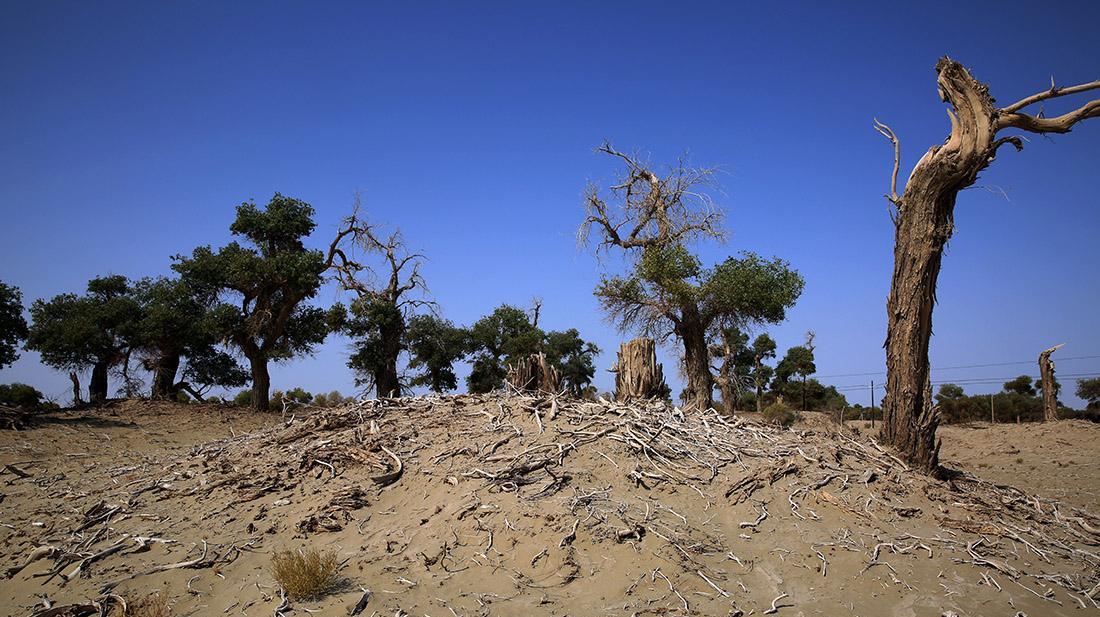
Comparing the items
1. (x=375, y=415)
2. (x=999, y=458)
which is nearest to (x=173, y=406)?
(x=375, y=415)

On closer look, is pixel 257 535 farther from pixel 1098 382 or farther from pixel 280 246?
pixel 1098 382

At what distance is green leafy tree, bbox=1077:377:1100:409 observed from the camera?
31641mm

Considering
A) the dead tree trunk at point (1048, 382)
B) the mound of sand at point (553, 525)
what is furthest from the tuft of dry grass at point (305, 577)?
the dead tree trunk at point (1048, 382)

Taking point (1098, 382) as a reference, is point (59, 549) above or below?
below

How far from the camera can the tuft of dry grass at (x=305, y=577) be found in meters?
5.65

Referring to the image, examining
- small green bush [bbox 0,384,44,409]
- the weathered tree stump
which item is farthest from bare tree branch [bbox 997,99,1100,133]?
small green bush [bbox 0,384,44,409]

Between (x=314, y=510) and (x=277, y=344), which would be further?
(x=277, y=344)

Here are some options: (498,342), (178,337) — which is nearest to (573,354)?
(498,342)

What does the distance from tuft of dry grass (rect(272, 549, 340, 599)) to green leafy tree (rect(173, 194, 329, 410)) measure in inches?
629

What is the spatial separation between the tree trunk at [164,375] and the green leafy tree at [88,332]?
3.36 ft

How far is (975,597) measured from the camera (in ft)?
19.5

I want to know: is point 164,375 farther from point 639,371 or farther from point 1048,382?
point 1048,382

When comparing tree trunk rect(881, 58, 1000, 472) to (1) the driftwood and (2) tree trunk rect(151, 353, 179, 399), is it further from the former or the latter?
(2) tree trunk rect(151, 353, 179, 399)

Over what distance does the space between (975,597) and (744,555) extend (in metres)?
1.99
